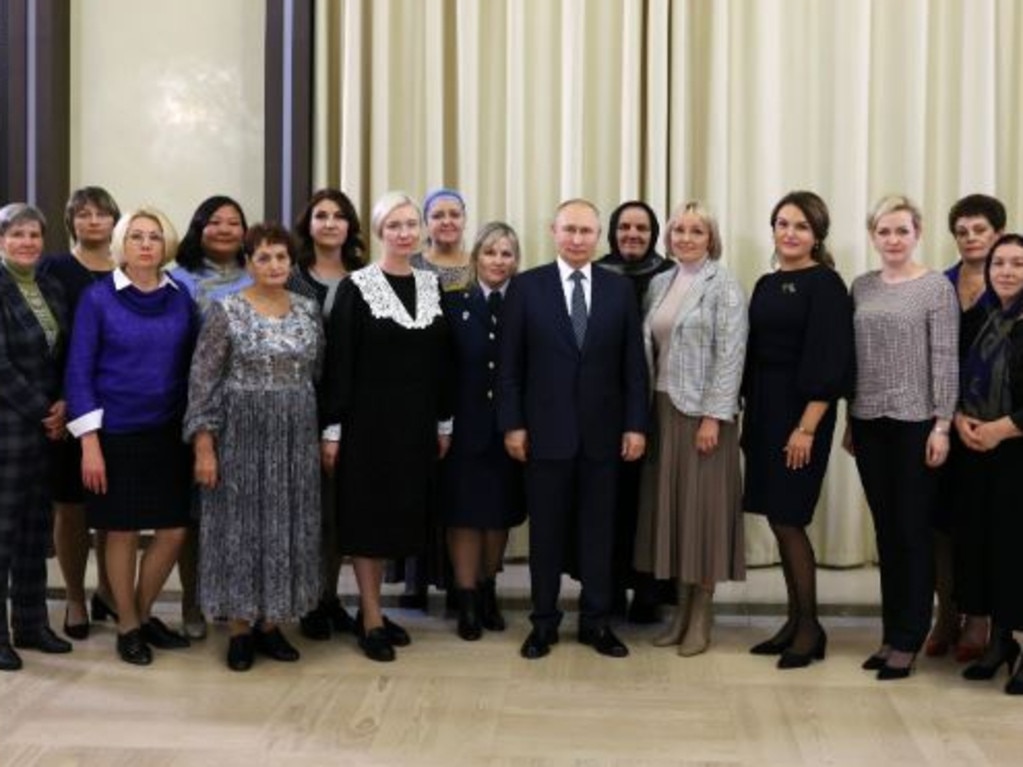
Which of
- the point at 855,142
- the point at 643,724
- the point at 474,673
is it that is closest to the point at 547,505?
the point at 474,673

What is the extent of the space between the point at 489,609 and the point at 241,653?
89cm

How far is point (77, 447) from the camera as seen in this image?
408 cm

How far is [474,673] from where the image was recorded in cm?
376

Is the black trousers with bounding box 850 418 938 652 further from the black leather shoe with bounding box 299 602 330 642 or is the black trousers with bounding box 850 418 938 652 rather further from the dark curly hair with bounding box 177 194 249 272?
the dark curly hair with bounding box 177 194 249 272

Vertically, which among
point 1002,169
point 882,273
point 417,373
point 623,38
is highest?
point 623,38

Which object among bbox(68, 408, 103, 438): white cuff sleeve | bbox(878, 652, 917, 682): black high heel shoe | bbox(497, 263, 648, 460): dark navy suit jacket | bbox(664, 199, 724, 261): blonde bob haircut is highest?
bbox(664, 199, 724, 261): blonde bob haircut

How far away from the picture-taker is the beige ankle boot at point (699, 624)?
13.1 ft

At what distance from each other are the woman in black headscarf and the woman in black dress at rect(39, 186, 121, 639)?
1.63 m

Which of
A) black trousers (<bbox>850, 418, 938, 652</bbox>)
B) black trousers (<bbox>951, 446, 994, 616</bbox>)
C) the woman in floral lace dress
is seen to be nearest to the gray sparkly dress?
the woman in floral lace dress

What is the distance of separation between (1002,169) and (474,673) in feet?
10.1

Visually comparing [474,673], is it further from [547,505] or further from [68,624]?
[68,624]

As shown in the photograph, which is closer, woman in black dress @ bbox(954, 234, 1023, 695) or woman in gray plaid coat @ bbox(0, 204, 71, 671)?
woman in black dress @ bbox(954, 234, 1023, 695)

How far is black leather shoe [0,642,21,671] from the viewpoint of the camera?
3.72 metres

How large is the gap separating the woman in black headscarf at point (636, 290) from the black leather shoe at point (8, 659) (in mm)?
1883
